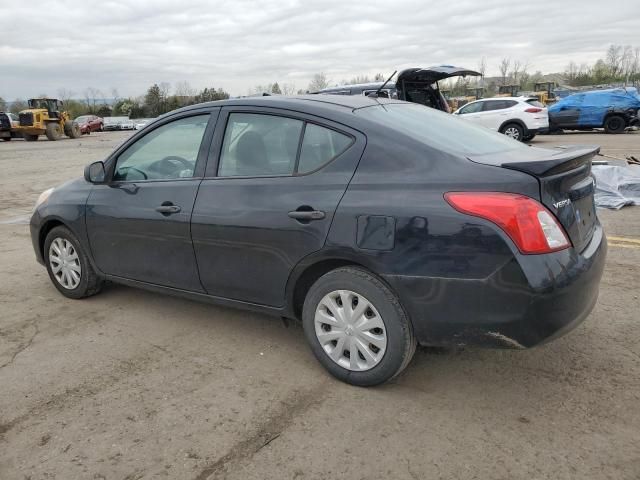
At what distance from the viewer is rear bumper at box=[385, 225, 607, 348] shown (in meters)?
2.51

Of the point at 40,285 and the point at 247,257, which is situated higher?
the point at 247,257

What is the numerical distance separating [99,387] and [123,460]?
2.55ft

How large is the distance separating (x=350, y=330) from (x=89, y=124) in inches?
1869

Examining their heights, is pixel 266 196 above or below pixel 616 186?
above

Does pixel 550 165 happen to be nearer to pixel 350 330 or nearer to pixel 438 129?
pixel 438 129

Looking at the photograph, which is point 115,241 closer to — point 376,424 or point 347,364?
point 347,364

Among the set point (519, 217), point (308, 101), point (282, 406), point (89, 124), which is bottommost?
point (282, 406)

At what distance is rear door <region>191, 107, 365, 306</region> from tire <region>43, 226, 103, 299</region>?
140 centimetres

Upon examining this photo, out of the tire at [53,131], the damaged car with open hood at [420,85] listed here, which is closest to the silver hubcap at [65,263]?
the damaged car with open hood at [420,85]

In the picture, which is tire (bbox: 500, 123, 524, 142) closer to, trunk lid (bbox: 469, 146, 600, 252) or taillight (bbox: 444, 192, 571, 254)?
trunk lid (bbox: 469, 146, 600, 252)

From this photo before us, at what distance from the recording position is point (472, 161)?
2752 mm

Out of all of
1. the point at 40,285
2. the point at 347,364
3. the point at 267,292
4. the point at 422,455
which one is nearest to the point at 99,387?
the point at 267,292

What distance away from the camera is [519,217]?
2.51 metres

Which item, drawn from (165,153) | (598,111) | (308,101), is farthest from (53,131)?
(308,101)
